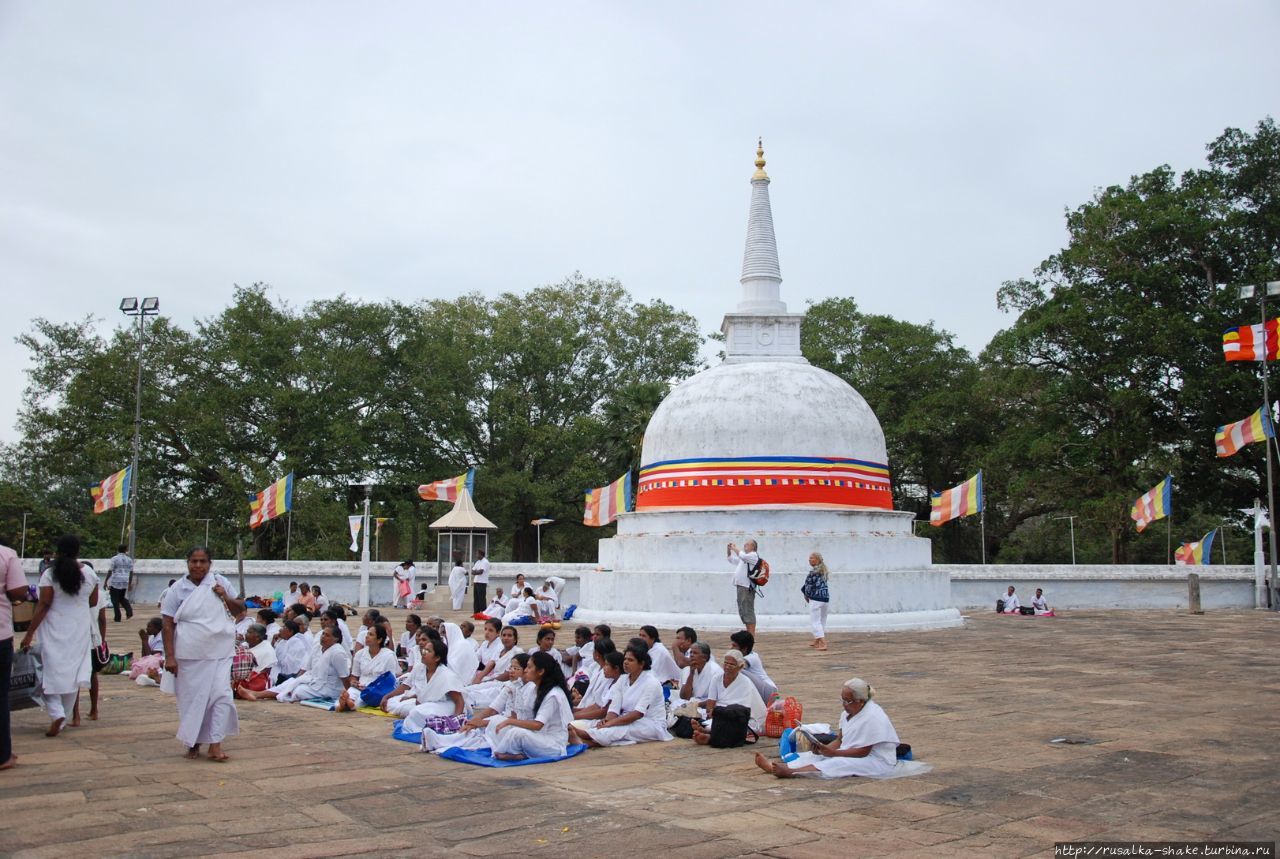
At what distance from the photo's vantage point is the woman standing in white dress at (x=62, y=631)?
30.8 feet

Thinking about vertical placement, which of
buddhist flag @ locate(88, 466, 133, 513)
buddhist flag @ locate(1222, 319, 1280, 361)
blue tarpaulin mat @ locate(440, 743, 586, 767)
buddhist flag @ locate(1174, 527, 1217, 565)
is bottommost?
blue tarpaulin mat @ locate(440, 743, 586, 767)

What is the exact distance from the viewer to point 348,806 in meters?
6.95

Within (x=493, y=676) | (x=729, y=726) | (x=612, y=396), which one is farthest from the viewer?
(x=612, y=396)

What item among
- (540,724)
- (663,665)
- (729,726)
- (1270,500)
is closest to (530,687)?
(540,724)

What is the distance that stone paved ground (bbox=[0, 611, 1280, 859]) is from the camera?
610 cm

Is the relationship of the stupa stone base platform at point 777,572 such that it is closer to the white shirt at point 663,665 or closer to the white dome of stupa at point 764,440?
the white dome of stupa at point 764,440

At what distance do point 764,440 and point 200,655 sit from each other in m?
16.3

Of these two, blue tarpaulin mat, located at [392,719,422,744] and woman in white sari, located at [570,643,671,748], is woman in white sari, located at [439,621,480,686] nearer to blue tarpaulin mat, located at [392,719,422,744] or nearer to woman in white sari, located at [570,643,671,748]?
blue tarpaulin mat, located at [392,719,422,744]

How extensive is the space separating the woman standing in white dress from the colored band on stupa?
1531 centimetres

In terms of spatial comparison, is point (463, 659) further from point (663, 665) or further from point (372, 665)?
point (663, 665)

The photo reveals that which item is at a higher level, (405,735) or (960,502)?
(960,502)

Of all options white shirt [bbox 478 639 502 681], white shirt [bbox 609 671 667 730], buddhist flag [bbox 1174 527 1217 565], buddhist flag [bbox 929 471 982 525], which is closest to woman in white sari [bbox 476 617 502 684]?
white shirt [bbox 478 639 502 681]

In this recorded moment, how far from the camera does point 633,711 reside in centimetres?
956

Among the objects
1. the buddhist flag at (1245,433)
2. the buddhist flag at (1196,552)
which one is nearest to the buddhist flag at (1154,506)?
the buddhist flag at (1245,433)
